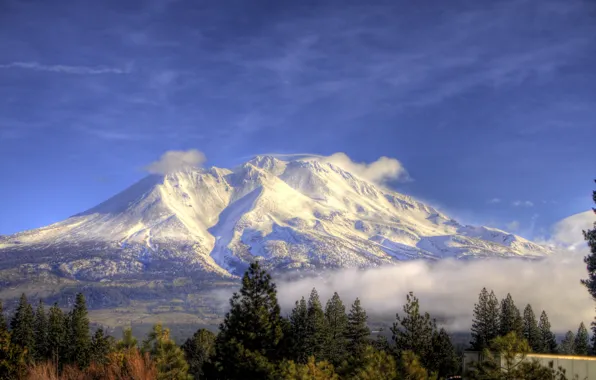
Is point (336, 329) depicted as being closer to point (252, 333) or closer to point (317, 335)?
point (317, 335)

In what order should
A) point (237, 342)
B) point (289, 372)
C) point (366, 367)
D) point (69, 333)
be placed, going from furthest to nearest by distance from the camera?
point (69, 333), point (237, 342), point (289, 372), point (366, 367)

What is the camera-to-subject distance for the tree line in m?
35.2

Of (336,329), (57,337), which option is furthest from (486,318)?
(57,337)

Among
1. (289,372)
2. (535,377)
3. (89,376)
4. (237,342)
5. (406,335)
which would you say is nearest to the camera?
(535,377)

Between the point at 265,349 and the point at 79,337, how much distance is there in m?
75.2

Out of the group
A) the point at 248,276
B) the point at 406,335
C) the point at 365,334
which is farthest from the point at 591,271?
the point at 365,334

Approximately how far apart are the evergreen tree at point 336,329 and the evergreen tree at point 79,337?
142 ft

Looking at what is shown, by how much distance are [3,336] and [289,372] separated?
26.0 meters

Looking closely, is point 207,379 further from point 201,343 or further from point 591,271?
point 201,343

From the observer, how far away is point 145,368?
42.6 m

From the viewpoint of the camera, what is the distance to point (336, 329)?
4695 inches

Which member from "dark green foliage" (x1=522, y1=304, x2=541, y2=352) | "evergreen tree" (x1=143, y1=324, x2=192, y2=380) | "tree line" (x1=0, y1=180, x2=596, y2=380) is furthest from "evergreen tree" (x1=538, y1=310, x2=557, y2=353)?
"evergreen tree" (x1=143, y1=324, x2=192, y2=380)

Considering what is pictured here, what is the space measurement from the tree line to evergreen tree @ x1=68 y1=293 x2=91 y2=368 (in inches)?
7.2

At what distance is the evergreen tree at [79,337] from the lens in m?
114
